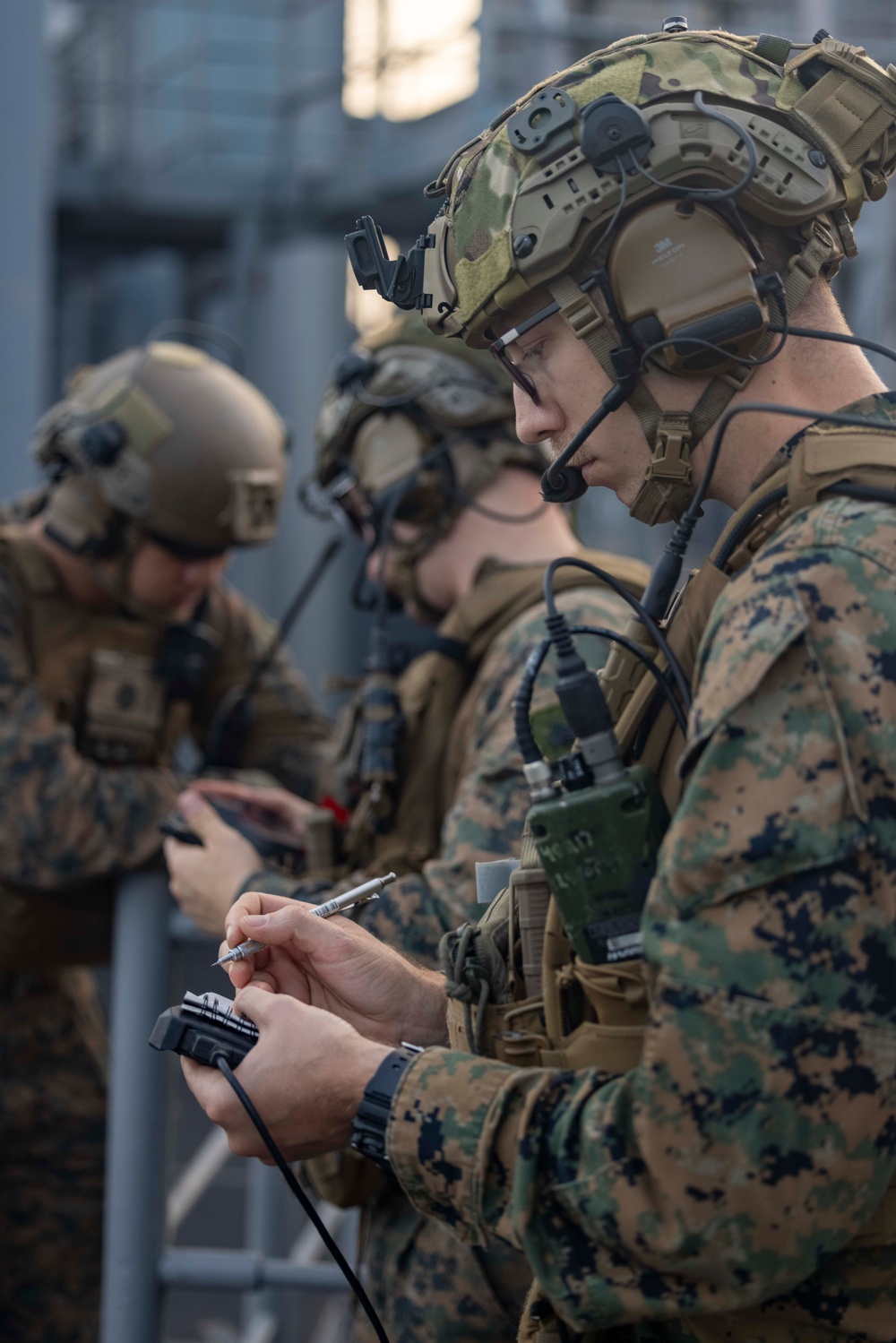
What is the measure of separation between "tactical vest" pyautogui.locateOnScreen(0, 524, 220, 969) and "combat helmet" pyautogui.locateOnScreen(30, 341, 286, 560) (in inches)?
5.7

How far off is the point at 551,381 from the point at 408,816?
148cm

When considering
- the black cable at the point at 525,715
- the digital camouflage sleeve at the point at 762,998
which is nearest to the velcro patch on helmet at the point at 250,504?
the black cable at the point at 525,715

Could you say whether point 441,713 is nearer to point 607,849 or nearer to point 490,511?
point 490,511

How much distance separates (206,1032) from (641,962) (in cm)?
49

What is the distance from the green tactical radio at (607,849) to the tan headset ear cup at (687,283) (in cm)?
45

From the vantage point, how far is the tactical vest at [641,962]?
53.2 inches

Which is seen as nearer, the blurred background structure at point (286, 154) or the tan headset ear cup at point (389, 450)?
the tan headset ear cup at point (389, 450)

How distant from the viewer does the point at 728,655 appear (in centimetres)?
125

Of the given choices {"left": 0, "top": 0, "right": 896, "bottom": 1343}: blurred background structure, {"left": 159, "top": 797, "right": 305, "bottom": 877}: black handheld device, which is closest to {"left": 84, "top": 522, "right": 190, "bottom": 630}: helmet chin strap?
{"left": 159, "top": 797, "right": 305, "bottom": 877}: black handheld device

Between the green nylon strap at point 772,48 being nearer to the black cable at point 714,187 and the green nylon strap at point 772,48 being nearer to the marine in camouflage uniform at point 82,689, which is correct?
the black cable at point 714,187

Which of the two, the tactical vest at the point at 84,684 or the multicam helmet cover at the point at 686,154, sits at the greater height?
the multicam helmet cover at the point at 686,154

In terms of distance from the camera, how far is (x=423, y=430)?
3.00m

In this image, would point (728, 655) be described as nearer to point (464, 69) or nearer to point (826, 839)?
point (826, 839)

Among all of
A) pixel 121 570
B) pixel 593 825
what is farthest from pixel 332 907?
pixel 121 570
